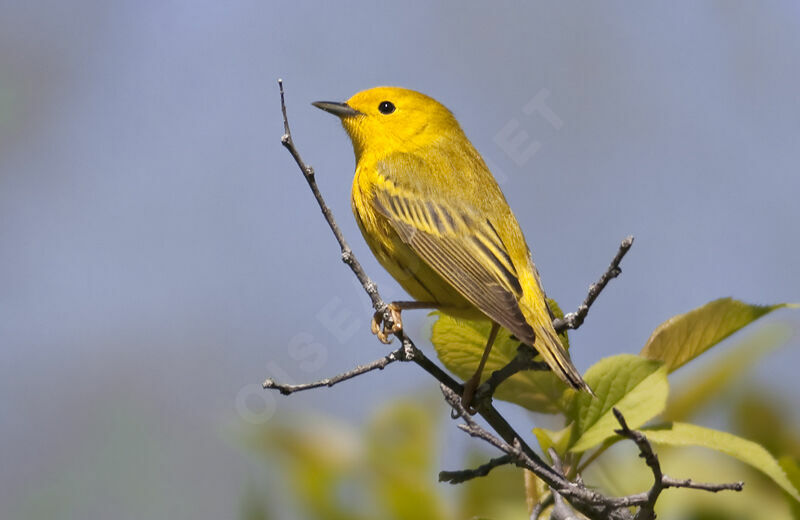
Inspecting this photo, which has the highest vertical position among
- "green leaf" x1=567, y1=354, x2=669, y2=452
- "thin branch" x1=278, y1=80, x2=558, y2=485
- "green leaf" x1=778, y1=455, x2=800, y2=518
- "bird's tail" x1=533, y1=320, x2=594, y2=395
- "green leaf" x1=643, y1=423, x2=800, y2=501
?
"thin branch" x1=278, y1=80, x2=558, y2=485

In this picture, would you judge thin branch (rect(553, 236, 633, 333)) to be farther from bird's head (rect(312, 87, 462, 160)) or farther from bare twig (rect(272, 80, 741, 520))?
bird's head (rect(312, 87, 462, 160))

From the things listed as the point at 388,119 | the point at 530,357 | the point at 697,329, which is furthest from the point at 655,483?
the point at 388,119

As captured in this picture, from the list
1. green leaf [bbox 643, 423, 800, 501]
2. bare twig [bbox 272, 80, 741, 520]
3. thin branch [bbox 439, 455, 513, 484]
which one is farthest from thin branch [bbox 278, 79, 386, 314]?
green leaf [bbox 643, 423, 800, 501]

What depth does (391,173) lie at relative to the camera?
3.58m

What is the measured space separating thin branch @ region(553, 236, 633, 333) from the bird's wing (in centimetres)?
40

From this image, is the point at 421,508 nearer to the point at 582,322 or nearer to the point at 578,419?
the point at 578,419

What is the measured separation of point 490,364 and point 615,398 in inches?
19.4

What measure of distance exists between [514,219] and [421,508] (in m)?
1.94

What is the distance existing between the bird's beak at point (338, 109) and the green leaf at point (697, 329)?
8.15 ft

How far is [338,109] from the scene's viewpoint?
399cm

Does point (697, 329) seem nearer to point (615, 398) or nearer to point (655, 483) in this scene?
point (615, 398)

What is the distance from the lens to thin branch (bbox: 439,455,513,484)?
1.81 metres

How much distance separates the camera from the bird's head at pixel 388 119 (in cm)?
394

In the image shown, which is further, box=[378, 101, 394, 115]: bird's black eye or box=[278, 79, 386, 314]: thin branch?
box=[378, 101, 394, 115]: bird's black eye
